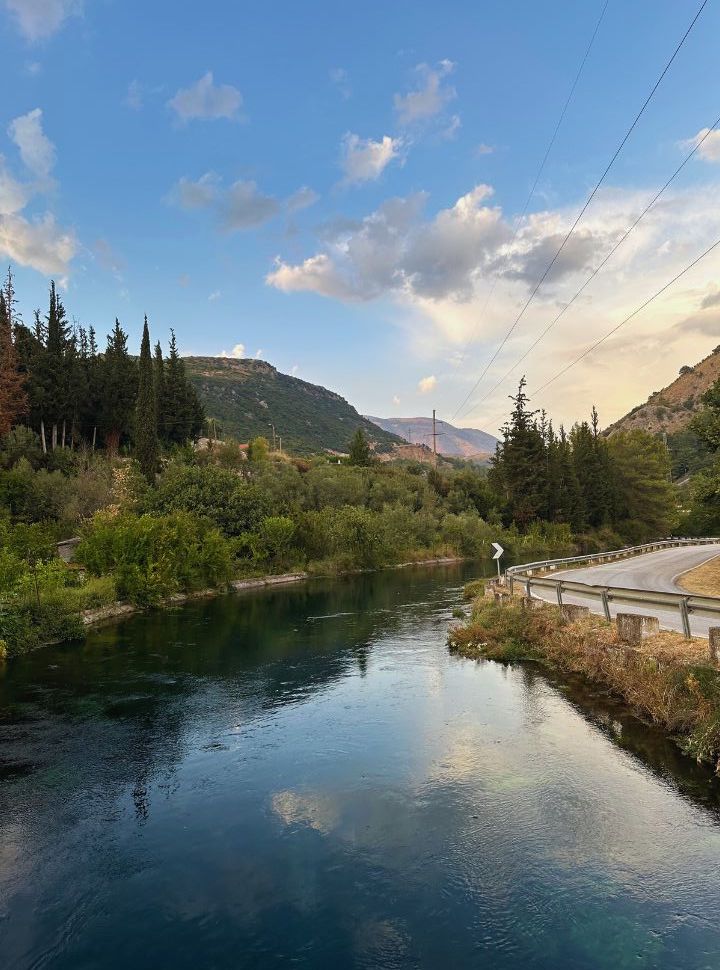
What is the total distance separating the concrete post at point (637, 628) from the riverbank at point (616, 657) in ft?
0.51

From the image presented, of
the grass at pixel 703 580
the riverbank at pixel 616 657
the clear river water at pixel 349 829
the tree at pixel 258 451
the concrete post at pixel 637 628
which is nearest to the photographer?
the clear river water at pixel 349 829

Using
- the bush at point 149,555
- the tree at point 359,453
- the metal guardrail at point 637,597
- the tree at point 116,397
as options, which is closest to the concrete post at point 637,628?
the metal guardrail at point 637,597

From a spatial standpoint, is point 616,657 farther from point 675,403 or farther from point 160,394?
point 675,403

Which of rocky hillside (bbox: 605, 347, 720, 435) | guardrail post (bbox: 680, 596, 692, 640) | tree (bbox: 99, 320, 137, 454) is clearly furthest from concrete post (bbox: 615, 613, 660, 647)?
rocky hillside (bbox: 605, 347, 720, 435)

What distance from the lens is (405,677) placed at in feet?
74.0

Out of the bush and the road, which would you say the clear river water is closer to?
the road

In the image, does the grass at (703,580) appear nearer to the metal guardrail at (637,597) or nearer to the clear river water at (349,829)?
the metal guardrail at (637,597)

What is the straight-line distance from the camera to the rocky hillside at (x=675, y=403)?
170 meters

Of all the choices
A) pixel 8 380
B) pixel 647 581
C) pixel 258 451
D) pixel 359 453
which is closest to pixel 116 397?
pixel 8 380

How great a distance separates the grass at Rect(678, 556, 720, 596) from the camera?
27.8 meters

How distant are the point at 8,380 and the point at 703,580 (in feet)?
180

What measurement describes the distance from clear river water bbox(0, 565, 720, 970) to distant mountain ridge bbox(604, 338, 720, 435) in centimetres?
16512

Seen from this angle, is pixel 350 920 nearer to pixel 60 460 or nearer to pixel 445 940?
pixel 445 940

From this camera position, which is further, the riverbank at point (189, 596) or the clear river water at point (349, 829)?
the riverbank at point (189, 596)
